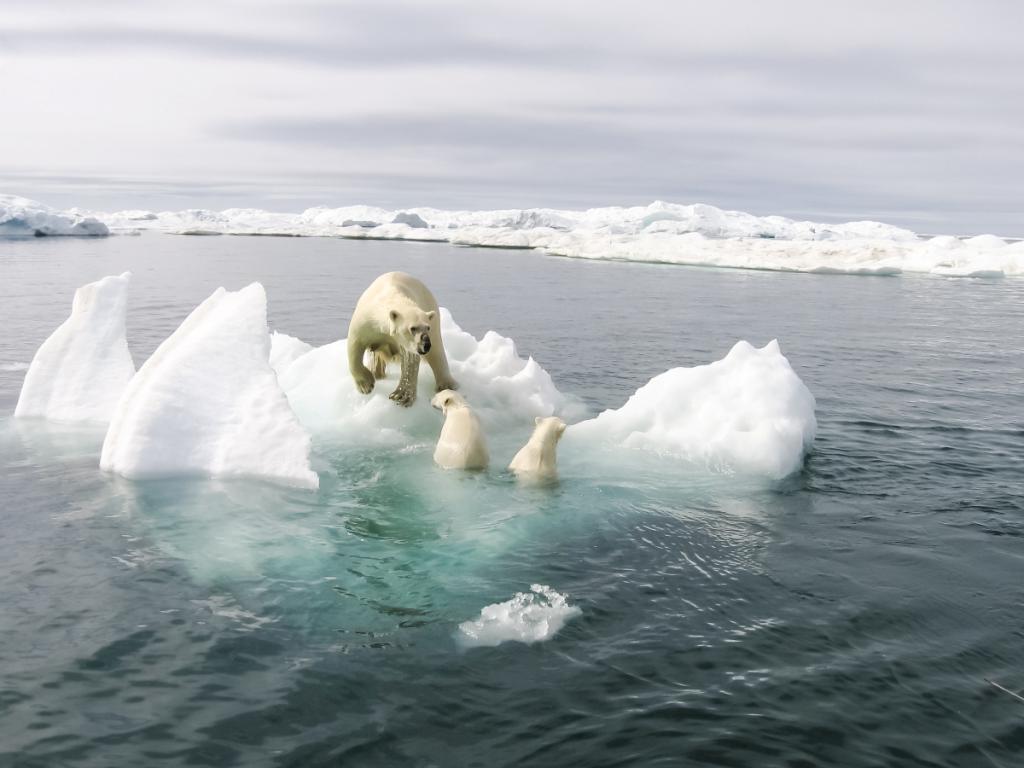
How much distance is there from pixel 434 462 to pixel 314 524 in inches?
97.7

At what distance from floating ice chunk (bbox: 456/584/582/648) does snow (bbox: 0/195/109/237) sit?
92.7 meters

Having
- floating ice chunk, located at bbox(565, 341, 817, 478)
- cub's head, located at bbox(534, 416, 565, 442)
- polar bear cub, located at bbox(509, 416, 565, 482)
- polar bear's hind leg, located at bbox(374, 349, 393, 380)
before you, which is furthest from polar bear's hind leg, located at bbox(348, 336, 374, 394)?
cub's head, located at bbox(534, 416, 565, 442)

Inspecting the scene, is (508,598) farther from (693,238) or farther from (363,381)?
(693,238)

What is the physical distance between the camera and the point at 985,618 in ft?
23.0

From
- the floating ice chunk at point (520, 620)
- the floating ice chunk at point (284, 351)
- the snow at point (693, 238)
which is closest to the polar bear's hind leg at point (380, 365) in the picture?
the floating ice chunk at point (284, 351)

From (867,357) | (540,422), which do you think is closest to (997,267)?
(867,357)

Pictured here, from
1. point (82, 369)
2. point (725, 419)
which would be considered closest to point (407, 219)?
point (82, 369)

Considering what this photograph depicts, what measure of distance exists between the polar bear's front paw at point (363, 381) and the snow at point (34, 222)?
283 ft

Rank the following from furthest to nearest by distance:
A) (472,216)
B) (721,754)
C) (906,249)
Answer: (472,216)
(906,249)
(721,754)

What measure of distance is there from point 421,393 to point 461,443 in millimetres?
2600

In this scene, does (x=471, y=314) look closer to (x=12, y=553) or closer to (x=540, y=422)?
(x=540, y=422)

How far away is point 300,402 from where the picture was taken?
A: 13.5 metres

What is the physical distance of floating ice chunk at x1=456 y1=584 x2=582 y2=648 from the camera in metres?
6.45

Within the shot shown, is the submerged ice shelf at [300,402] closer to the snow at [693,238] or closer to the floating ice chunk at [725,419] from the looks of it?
the floating ice chunk at [725,419]
